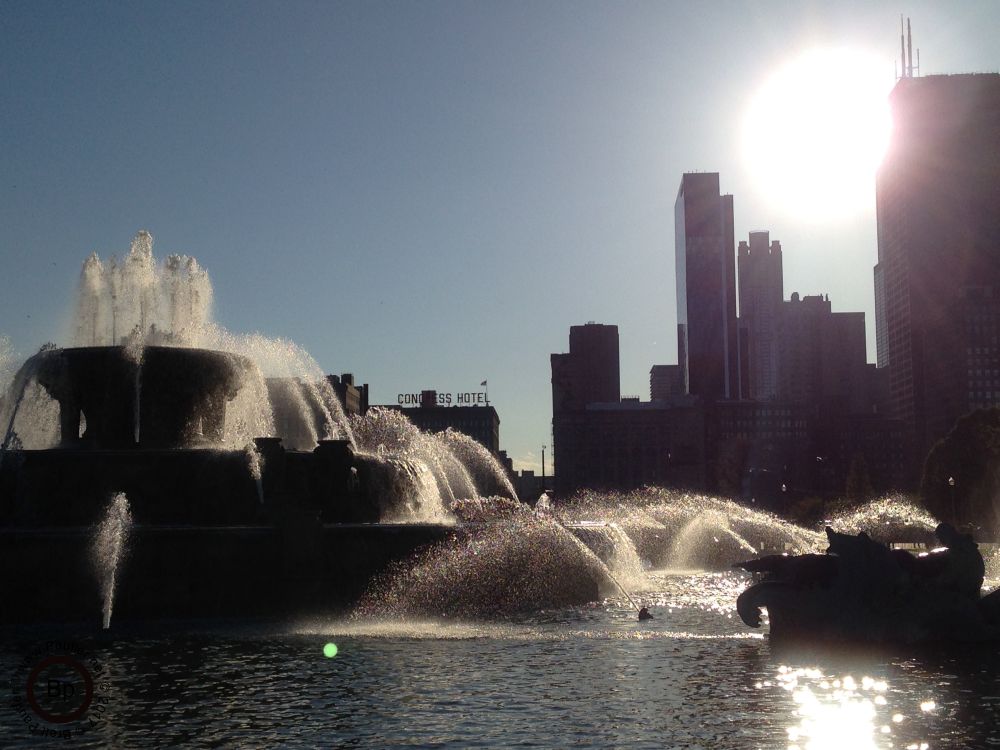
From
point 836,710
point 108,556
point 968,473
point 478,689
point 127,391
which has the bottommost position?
point 836,710

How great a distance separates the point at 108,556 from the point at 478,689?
12146 millimetres

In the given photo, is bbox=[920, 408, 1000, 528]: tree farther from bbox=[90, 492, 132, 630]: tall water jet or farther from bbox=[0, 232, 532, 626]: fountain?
bbox=[90, 492, 132, 630]: tall water jet

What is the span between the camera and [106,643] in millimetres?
23406

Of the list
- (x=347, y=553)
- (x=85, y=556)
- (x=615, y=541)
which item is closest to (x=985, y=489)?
(x=615, y=541)

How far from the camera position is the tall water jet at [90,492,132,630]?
26.3 m

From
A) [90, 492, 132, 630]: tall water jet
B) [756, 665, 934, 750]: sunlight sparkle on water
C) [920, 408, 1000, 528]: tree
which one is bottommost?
[756, 665, 934, 750]: sunlight sparkle on water

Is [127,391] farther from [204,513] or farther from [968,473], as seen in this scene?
[968,473]

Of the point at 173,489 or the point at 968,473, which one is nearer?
the point at 173,489

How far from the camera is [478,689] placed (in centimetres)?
1806

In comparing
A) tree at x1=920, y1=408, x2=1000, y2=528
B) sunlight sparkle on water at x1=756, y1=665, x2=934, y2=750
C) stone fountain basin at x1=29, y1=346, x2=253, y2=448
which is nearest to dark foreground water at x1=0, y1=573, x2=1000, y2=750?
sunlight sparkle on water at x1=756, y1=665, x2=934, y2=750

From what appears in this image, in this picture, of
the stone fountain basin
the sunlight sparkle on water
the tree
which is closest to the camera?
the sunlight sparkle on water

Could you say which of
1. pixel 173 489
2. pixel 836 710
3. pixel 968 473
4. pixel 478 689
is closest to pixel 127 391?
pixel 173 489

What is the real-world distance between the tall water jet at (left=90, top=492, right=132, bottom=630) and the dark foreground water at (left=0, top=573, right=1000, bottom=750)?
1.24m

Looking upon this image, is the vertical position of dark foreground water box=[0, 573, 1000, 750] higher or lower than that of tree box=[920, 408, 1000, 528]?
lower
